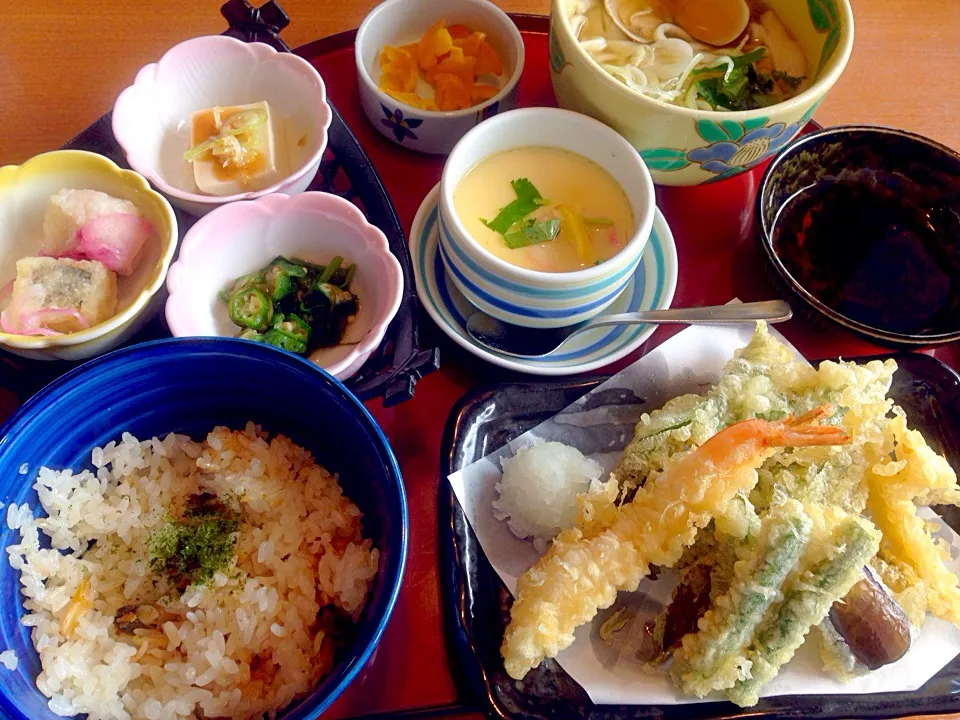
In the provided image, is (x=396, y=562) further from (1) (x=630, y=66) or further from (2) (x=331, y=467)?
(1) (x=630, y=66)

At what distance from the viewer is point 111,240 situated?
125 centimetres

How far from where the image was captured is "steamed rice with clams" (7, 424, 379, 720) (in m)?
0.97

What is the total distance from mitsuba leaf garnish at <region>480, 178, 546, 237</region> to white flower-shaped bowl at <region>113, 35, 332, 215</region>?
389 millimetres

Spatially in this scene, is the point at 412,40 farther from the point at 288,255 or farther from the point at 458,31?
the point at 288,255

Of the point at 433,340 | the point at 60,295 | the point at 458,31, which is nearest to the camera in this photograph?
the point at 60,295

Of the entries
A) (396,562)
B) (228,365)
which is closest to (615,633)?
(396,562)

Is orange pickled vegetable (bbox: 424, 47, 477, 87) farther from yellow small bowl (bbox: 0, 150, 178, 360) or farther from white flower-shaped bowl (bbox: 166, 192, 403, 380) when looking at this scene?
yellow small bowl (bbox: 0, 150, 178, 360)

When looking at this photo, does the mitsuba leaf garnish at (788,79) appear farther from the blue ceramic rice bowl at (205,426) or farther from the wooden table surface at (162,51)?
the blue ceramic rice bowl at (205,426)

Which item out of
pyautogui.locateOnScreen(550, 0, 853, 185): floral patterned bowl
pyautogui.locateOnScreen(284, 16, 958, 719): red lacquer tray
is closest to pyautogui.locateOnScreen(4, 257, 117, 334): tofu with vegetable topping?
pyautogui.locateOnScreen(284, 16, 958, 719): red lacquer tray

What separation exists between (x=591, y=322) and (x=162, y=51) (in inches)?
52.5

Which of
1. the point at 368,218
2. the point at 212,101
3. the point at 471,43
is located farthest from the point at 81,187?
the point at 471,43

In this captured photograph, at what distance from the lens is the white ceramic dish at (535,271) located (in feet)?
4.13

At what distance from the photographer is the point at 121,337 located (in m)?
1.23

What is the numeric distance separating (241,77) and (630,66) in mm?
872
